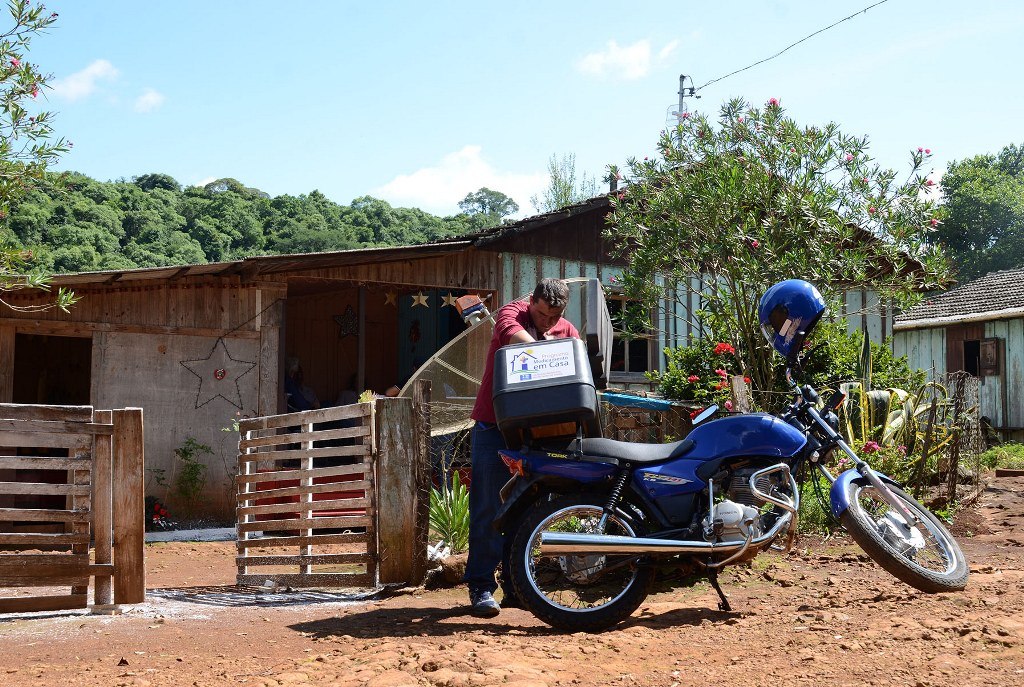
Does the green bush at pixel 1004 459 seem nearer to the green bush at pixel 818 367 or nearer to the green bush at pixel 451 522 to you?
the green bush at pixel 818 367

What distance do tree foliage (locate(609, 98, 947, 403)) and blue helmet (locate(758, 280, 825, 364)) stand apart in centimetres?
438

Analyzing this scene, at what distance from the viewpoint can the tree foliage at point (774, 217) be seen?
29.9 feet

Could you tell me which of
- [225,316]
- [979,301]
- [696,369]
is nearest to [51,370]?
[225,316]

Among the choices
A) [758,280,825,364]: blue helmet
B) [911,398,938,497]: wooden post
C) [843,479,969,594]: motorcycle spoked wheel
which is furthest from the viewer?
[911,398,938,497]: wooden post

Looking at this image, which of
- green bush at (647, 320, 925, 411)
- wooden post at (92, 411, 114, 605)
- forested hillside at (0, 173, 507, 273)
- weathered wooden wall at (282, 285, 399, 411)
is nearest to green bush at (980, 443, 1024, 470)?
green bush at (647, 320, 925, 411)

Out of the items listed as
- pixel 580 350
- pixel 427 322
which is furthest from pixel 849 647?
pixel 427 322

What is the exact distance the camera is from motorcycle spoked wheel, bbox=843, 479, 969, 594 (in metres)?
4.29

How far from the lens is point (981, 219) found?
134 feet

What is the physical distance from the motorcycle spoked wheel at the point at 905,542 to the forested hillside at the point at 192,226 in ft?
76.7

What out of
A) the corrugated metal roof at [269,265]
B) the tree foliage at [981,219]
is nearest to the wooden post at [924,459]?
the corrugated metal roof at [269,265]

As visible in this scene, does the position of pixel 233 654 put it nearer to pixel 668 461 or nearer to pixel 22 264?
pixel 668 461

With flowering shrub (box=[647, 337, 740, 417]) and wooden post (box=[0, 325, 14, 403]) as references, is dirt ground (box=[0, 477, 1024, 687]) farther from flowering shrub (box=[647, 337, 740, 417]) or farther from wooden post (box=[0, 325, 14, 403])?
wooden post (box=[0, 325, 14, 403])

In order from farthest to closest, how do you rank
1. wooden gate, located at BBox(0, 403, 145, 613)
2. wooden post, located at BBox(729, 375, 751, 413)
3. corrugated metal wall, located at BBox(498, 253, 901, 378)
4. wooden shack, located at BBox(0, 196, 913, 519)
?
corrugated metal wall, located at BBox(498, 253, 901, 378) < wooden shack, located at BBox(0, 196, 913, 519) < wooden post, located at BBox(729, 375, 751, 413) < wooden gate, located at BBox(0, 403, 145, 613)

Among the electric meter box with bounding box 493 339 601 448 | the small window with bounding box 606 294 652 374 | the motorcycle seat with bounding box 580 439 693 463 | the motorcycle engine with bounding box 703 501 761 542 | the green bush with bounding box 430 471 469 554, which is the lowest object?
the green bush with bounding box 430 471 469 554
